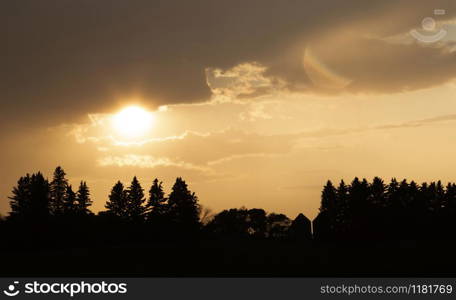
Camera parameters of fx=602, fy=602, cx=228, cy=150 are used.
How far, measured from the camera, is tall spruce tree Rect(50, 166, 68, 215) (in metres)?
112

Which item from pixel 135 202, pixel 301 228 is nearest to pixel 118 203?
pixel 135 202

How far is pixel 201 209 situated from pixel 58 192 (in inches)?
1159

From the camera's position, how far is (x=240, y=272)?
6850 centimetres

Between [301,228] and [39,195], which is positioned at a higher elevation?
[39,195]

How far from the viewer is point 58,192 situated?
113000 millimetres

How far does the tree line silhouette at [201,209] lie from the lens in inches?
4026

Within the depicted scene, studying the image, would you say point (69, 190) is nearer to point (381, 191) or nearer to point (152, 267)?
point (152, 267)

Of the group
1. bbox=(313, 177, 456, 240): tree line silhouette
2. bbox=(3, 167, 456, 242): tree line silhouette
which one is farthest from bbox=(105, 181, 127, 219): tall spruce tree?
bbox=(313, 177, 456, 240): tree line silhouette

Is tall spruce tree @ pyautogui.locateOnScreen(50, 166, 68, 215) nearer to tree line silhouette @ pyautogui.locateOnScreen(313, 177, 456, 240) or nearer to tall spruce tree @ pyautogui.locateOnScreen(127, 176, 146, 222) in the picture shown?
tall spruce tree @ pyautogui.locateOnScreen(127, 176, 146, 222)

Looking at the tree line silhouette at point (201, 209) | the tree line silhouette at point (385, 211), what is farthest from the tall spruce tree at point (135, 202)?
the tree line silhouette at point (385, 211)

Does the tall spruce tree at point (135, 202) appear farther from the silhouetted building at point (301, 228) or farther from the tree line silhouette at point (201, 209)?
the silhouetted building at point (301, 228)

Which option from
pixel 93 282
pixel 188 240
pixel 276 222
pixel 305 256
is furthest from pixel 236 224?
pixel 93 282

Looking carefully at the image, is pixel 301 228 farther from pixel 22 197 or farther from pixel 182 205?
pixel 22 197

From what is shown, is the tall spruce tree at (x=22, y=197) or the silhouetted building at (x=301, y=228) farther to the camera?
the silhouetted building at (x=301, y=228)
